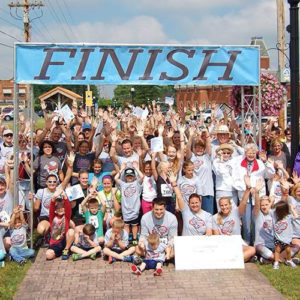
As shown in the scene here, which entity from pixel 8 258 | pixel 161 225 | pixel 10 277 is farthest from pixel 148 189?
pixel 10 277

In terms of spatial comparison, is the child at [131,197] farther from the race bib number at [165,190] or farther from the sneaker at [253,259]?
the sneaker at [253,259]

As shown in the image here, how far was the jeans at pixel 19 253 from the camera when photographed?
7.19 metres

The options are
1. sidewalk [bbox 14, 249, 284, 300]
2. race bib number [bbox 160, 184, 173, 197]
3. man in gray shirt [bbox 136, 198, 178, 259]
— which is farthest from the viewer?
race bib number [bbox 160, 184, 173, 197]

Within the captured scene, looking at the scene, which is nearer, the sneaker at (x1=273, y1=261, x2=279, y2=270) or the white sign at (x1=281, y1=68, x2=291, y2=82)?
the sneaker at (x1=273, y1=261, x2=279, y2=270)

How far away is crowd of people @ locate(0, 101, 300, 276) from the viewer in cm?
707

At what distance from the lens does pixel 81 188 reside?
7.93 metres

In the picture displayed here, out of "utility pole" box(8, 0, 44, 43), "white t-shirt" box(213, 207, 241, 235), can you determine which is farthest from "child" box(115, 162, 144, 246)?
"utility pole" box(8, 0, 44, 43)

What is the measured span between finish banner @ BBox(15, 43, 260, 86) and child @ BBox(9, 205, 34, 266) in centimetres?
210

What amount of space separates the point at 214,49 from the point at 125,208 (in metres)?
3.03

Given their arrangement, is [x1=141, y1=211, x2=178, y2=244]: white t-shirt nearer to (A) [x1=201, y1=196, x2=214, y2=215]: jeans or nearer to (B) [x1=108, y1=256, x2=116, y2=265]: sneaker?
(B) [x1=108, y1=256, x2=116, y2=265]: sneaker

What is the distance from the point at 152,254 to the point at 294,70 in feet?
14.2

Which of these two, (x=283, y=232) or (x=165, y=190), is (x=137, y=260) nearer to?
(x=165, y=190)

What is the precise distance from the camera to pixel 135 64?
7660mm

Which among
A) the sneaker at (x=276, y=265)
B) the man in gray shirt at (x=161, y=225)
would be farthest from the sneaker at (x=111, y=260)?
the sneaker at (x=276, y=265)
